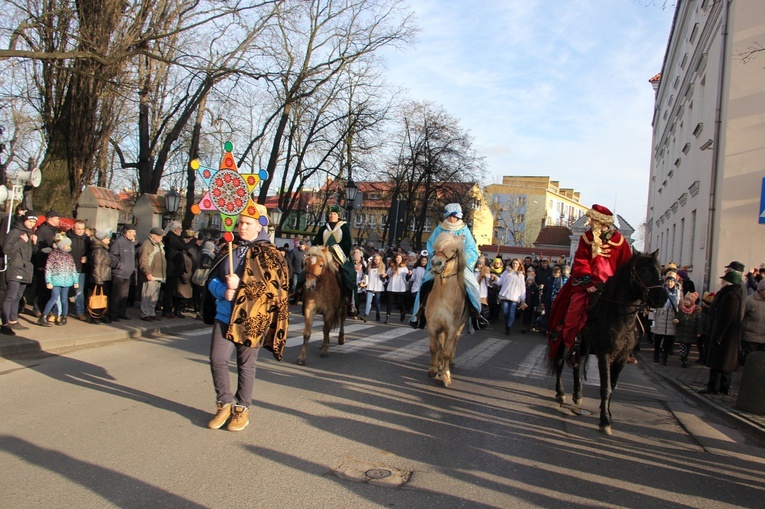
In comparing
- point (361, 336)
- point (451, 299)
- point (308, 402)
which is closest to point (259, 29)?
point (361, 336)

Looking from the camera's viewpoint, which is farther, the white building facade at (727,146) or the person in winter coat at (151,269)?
the white building facade at (727,146)

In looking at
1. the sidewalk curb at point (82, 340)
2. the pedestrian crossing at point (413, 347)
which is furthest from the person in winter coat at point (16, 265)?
the pedestrian crossing at point (413, 347)

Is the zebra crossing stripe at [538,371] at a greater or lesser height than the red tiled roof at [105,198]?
lesser

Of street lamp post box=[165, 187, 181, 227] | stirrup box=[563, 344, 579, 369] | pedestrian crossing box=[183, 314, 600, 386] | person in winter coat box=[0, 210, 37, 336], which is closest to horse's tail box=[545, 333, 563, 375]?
stirrup box=[563, 344, 579, 369]

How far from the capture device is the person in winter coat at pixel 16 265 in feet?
31.6

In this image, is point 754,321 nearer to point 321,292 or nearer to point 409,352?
point 409,352

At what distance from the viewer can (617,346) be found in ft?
21.8

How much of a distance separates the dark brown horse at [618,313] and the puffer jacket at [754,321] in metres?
3.24

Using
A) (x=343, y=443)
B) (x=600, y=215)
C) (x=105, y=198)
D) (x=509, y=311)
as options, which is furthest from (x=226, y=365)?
(x=105, y=198)

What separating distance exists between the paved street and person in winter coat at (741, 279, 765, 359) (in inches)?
49.5

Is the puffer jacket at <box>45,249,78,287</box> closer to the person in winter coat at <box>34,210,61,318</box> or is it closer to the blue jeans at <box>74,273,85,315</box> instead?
the person in winter coat at <box>34,210,61,318</box>

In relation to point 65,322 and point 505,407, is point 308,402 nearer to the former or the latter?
point 505,407

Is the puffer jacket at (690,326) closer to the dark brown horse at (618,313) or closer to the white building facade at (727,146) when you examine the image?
the white building facade at (727,146)

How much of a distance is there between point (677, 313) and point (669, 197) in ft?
47.9
